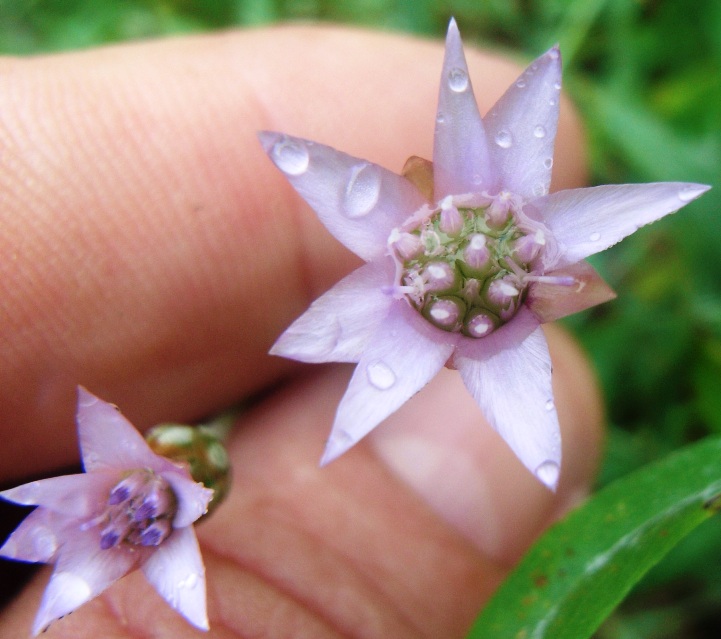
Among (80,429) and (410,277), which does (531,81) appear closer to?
(410,277)

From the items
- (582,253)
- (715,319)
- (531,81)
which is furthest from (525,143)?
(715,319)

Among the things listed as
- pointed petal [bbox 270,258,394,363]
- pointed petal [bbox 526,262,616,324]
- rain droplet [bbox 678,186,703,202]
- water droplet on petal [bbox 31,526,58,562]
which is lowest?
water droplet on petal [bbox 31,526,58,562]

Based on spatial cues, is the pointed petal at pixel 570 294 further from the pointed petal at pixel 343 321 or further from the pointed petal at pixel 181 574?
the pointed petal at pixel 181 574

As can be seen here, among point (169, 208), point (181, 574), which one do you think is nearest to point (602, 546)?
point (181, 574)

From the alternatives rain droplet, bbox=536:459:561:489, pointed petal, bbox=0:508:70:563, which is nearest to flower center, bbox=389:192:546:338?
rain droplet, bbox=536:459:561:489

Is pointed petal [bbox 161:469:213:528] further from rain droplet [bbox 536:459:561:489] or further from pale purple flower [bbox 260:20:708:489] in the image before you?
rain droplet [bbox 536:459:561:489]

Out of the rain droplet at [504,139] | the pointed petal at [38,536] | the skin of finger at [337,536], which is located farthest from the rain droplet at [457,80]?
the skin of finger at [337,536]
